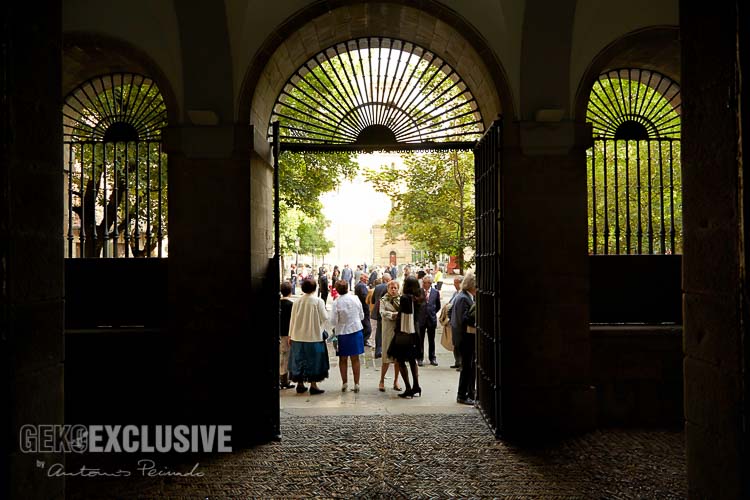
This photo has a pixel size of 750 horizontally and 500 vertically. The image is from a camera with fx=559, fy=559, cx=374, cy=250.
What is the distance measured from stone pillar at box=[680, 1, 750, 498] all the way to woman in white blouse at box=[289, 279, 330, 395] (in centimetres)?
526

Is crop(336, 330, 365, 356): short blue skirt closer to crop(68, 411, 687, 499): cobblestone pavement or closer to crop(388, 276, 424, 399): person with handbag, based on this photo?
crop(388, 276, 424, 399): person with handbag

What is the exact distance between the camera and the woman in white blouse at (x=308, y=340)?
23.7 feet

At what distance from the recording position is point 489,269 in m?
5.80

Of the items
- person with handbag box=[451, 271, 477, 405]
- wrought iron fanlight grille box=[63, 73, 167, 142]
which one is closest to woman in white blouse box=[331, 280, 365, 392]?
person with handbag box=[451, 271, 477, 405]

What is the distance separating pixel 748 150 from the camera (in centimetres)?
204

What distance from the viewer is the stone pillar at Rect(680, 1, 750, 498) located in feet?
6.82

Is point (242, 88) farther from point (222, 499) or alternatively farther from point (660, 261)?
point (660, 261)

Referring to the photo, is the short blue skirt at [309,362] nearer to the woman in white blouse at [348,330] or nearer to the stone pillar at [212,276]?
the woman in white blouse at [348,330]

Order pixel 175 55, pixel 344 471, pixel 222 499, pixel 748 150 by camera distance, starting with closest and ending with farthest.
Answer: pixel 748 150
pixel 222 499
pixel 344 471
pixel 175 55

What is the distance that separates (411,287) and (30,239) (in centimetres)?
564

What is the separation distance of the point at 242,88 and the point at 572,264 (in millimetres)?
3656

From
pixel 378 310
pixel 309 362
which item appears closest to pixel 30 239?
pixel 309 362

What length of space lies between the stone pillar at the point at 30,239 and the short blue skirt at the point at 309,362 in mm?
4942

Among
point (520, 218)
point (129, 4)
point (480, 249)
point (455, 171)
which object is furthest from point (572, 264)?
point (455, 171)
